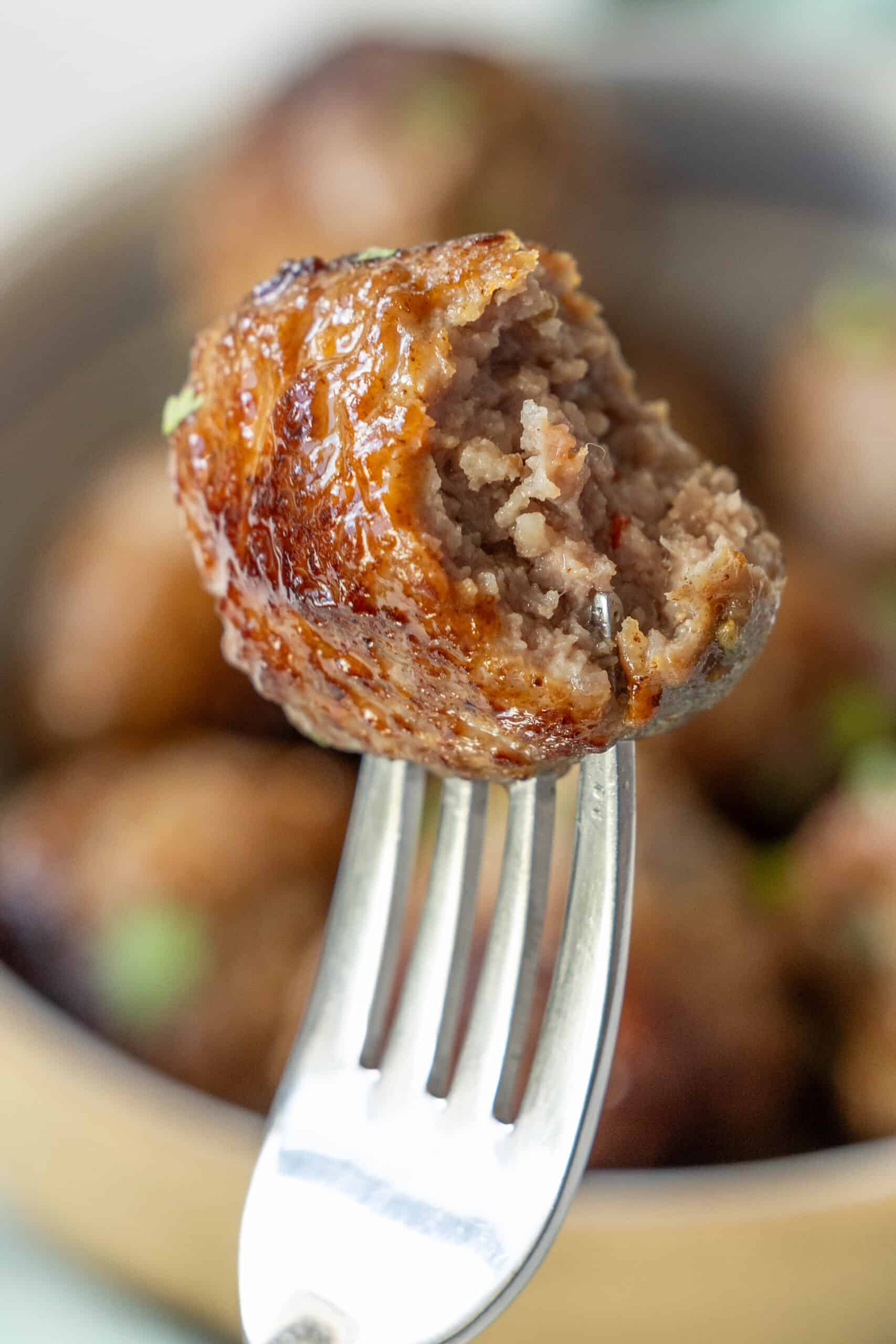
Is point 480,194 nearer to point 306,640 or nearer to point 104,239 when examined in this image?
A: point 104,239

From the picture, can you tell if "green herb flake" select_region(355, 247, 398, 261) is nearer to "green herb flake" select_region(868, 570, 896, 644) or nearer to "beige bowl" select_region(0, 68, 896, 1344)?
"beige bowl" select_region(0, 68, 896, 1344)

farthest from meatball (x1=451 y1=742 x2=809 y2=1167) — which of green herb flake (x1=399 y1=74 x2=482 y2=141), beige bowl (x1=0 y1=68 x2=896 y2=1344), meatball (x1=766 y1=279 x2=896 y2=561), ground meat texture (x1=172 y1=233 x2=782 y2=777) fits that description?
green herb flake (x1=399 y1=74 x2=482 y2=141)

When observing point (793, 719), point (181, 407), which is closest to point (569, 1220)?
point (181, 407)

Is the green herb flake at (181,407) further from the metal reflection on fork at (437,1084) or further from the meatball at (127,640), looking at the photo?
the meatball at (127,640)

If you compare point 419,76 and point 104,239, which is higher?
point 419,76

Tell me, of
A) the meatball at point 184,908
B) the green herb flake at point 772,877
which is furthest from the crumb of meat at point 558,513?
the green herb flake at point 772,877

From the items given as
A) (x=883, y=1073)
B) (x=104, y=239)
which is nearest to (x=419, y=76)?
(x=104, y=239)
